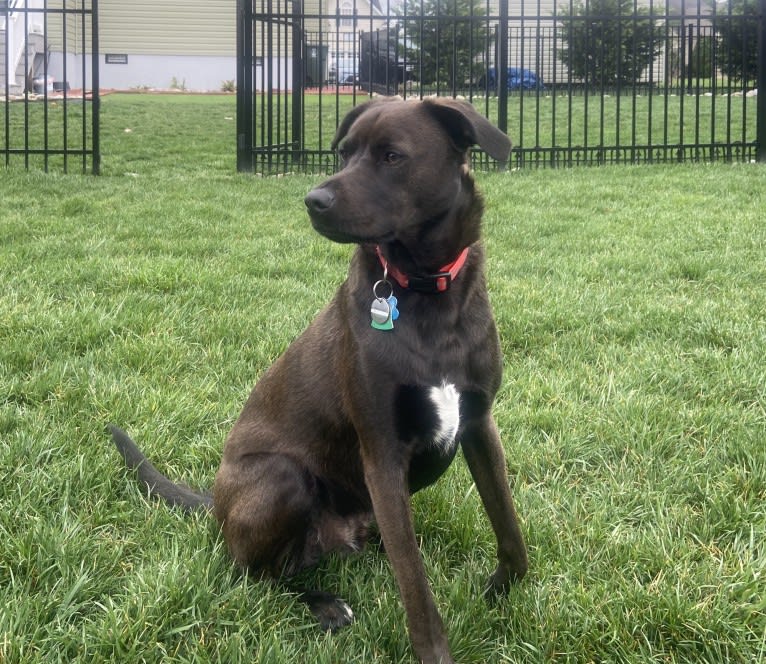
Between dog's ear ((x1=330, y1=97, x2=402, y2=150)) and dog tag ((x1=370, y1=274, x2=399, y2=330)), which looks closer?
dog tag ((x1=370, y1=274, x2=399, y2=330))

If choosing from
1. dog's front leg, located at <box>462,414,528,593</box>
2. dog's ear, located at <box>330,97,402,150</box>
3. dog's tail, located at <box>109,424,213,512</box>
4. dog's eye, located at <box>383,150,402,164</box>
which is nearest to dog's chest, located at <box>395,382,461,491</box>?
dog's front leg, located at <box>462,414,528,593</box>

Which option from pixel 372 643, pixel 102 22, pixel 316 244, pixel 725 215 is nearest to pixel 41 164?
pixel 316 244

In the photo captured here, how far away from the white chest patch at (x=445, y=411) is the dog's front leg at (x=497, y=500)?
0.14 meters

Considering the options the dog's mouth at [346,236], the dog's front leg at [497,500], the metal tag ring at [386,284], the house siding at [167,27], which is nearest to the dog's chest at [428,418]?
the dog's front leg at [497,500]

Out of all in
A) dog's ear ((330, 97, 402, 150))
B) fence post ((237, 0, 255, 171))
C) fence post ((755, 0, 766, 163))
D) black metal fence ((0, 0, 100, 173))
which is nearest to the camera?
dog's ear ((330, 97, 402, 150))

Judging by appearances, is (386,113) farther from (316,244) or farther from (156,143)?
(156,143)

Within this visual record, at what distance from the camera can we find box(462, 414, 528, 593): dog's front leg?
6.86ft

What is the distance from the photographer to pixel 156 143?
11016 millimetres

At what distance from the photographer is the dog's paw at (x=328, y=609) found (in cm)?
201

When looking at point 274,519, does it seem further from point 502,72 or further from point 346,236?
point 502,72

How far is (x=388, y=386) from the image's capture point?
1905 mm

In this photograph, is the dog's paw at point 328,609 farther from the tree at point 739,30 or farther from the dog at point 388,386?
the tree at point 739,30

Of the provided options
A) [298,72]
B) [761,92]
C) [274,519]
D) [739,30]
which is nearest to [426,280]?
[274,519]

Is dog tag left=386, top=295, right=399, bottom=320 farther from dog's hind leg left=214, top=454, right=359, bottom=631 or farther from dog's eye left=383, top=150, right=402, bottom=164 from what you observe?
dog's hind leg left=214, top=454, right=359, bottom=631
